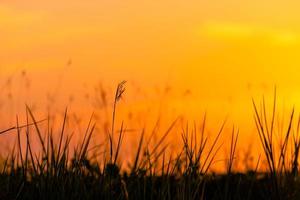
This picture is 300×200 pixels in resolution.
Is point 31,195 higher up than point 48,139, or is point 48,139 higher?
point 48,139

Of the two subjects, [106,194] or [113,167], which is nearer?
[106,194]

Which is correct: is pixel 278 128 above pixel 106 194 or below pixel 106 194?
above

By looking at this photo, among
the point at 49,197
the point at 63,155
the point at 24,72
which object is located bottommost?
the point at 49,197

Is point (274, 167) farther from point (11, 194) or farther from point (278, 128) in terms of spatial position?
point (11, 194)

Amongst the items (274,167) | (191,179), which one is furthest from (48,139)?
(274,167)

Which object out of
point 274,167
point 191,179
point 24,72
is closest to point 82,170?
point 191,179

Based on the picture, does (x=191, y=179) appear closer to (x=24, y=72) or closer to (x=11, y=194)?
(x=11, y=194)

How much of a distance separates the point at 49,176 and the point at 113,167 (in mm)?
463

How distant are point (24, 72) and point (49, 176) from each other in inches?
76.3

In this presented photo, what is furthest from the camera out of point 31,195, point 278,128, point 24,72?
point 24,72

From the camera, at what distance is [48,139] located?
342 cm

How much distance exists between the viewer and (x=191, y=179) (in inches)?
127

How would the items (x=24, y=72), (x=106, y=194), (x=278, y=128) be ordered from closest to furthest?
(x=106, y=194), (x=278, y=128), (x=24, y=72)

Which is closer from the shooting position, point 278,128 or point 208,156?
point 208,156
